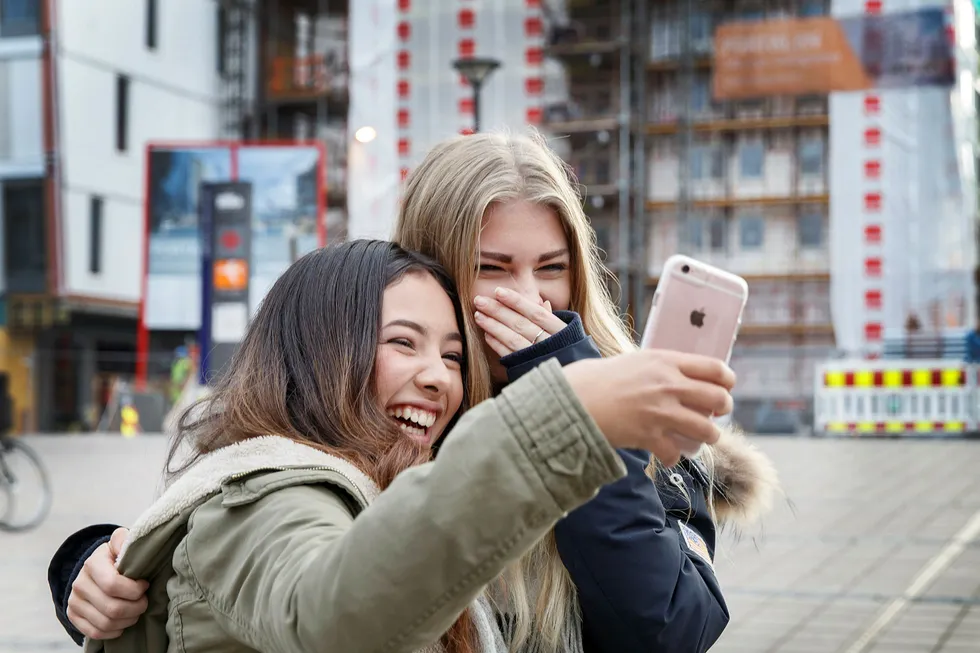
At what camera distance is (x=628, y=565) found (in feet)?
5.77

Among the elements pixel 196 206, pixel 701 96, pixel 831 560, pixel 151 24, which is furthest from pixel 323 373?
pixel 151 24

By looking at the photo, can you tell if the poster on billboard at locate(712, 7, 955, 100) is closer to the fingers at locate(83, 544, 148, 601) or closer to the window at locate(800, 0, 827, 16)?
the window at locate(800, 0, 827, 16)

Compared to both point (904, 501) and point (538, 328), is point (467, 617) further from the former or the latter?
point (904, 501)

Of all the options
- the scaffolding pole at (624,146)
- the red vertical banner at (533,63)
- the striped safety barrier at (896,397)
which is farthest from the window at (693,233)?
the striped safety barrier at (896,397)

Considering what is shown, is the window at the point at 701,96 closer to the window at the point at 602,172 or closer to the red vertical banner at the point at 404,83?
the window at the point at 602,172

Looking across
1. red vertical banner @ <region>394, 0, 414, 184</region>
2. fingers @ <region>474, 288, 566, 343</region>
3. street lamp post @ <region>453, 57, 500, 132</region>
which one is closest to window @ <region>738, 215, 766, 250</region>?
red vertical banner @ <region>394, 0, 414, 184</region>

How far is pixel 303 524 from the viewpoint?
1.33 meters

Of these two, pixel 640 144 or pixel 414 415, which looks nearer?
pixel 414 415

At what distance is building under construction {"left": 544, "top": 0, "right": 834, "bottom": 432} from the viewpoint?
77.1 ft

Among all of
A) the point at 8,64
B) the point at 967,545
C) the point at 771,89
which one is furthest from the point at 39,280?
the point at 967,545

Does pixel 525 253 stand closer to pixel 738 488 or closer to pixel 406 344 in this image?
pixel 406 344

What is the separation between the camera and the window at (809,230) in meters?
23.7

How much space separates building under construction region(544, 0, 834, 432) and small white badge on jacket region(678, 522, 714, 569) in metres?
20.9

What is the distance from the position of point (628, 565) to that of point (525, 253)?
0.55m
